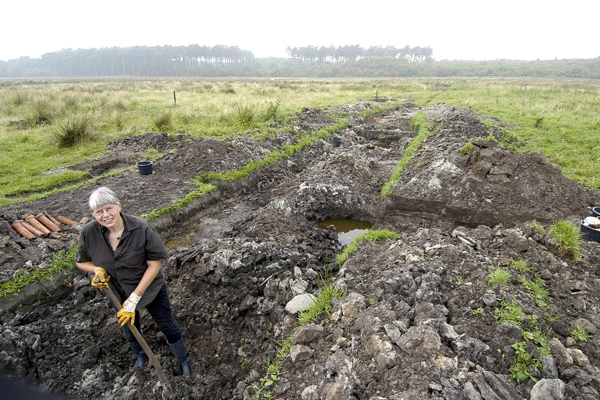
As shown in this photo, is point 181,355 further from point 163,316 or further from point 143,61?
point 143,61

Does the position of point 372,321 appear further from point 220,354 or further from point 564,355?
point 220,354

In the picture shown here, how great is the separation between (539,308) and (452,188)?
4634 millimetres

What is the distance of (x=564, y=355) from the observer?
8.41 feet

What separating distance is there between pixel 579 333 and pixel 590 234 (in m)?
2.88

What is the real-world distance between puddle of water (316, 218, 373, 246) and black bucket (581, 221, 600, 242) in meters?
3.85

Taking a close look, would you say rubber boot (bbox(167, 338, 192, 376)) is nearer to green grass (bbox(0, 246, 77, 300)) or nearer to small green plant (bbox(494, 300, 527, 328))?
green grass (bbox(0, 246, 77, 300))

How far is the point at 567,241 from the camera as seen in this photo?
4.01m

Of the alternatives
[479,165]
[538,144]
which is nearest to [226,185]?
[479,165]

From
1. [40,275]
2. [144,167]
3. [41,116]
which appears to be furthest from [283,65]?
[40,275]

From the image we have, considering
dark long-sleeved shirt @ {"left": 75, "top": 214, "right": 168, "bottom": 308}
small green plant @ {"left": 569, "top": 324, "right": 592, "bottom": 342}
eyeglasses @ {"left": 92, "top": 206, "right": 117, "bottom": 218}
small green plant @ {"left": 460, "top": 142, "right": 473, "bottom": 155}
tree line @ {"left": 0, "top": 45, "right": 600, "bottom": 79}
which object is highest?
tree line @ {"left": 0, "top": 45, "right": 600, "bottom": 79}

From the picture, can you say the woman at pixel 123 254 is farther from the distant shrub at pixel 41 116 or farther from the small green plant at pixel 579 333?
the distant shrub at pixel 41 116

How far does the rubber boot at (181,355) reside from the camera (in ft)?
10.8

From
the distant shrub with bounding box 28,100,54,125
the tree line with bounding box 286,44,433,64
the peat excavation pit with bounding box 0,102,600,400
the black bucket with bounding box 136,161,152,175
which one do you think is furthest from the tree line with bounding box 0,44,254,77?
the peat excavation pit with bounding box 0,102,600,400

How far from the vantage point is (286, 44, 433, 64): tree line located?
12119 centimetres
